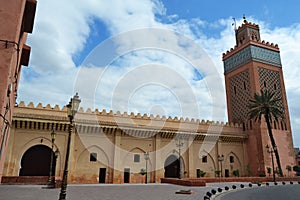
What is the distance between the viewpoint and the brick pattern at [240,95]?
91.4 ft

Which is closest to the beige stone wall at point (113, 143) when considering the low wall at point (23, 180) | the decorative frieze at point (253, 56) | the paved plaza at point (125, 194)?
the low wall at point (23, 180)

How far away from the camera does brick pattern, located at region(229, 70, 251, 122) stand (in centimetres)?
2784

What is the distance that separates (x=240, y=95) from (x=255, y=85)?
8.15ft

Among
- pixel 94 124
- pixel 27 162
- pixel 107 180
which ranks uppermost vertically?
pixel 94 124

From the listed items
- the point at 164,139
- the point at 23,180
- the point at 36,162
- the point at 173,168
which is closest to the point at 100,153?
the point at 36,162

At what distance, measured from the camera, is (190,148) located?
2377 centimetres

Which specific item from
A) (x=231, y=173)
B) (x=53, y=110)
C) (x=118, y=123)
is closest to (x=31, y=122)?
(x=53, y=110)

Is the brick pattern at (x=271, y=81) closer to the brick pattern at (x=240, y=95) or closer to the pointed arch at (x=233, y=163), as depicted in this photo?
the brick pattern at (x=240, y=95)

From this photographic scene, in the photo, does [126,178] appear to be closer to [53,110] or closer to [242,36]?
[53,110]

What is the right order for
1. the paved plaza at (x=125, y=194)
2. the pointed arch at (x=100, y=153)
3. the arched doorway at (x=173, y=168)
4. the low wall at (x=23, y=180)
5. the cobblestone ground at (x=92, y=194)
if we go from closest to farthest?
the cobblestone ground at (x=92, y=194) → the paved plaza at (x=125, y=194) → the low wall at (x=23, y=180) → the pointed arch at (x=100, y=153) → the arched doorway at (x=173, y=168)

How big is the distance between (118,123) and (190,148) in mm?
7651

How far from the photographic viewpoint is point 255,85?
26.8 metres

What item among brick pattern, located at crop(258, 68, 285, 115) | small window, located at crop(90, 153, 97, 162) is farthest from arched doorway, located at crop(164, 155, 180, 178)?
brick pattern, located at crop(258, 68, 285, 115)

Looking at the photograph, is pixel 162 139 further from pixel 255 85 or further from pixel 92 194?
pixel 92 194
